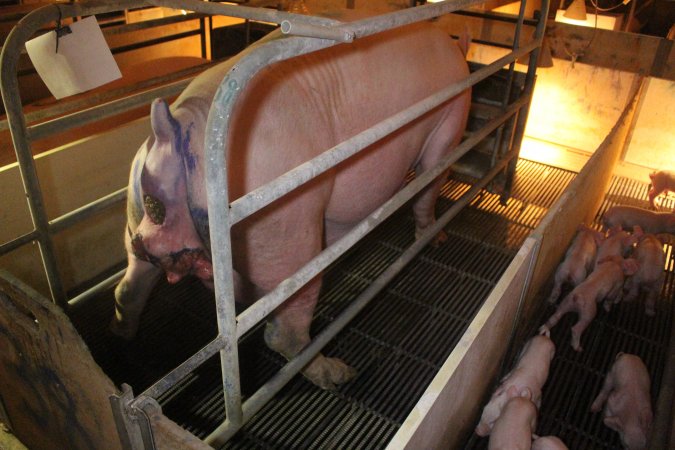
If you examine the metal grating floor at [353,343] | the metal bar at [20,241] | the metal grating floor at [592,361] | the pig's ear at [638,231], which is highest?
the metal bar at [20,241]

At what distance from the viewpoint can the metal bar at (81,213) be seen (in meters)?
2.06

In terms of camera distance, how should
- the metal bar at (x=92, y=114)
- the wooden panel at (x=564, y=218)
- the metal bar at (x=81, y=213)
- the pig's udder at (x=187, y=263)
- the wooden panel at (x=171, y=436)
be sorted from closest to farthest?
the wooden panel at (x=171, y=436) < the pig's udder at (x=187, y=263) < the metal bar at (x=92, y=114) < the metal bar at (x=81, y=213) < the wooden panel at (x=564, y=218)

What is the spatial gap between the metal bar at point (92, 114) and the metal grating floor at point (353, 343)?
95 cm

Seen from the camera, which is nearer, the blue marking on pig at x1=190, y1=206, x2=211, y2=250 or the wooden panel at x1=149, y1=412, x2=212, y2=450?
the wooden panel at x1=149, y1=412, x2=212, y2=450

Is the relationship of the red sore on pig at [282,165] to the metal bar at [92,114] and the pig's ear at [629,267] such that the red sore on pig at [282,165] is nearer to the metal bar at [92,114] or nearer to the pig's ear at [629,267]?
the metal bar at [92,114]

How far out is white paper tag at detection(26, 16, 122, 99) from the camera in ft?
6.00

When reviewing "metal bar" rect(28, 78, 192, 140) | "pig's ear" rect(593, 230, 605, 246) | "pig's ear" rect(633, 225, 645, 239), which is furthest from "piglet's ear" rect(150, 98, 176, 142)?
"pig's ear" rect(633, 225, 645, 239)

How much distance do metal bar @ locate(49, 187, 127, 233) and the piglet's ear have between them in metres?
0.83

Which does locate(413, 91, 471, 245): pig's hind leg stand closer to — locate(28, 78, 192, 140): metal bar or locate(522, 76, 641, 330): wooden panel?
locate(522, 76, 641, 330): wooden panel

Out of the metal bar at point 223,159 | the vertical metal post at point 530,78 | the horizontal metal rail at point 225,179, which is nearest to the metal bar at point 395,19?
the horizontal metal rail at point 225,179

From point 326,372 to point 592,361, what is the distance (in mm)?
1369

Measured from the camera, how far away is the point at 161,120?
142 cm

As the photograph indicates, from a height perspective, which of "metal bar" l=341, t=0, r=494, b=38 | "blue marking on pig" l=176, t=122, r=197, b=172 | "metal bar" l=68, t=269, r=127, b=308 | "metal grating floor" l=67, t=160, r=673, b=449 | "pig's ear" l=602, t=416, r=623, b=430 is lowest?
"pig's ear" l=602, t=416, r=623, b=430

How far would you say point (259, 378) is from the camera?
91.0 inches
